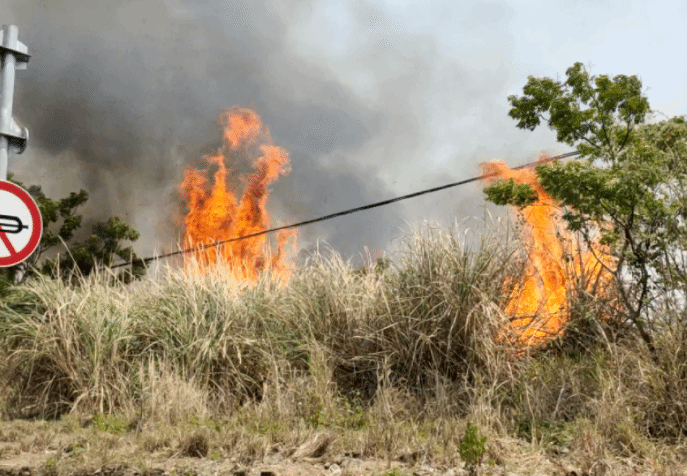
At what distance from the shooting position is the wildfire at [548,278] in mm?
8664

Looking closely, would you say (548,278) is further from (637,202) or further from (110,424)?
(110,424)

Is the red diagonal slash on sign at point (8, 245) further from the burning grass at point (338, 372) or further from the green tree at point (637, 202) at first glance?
the green tree at point (637, 202)

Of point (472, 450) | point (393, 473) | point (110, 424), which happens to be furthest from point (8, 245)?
point (472, 450)

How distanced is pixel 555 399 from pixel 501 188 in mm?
7750

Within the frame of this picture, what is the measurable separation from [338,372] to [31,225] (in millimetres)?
3709

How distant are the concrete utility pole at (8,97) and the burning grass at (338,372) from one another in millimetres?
1921

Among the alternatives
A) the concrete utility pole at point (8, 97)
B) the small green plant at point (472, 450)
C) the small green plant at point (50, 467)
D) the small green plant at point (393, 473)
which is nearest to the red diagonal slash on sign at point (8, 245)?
the concrete utility pole at point (8, 97)

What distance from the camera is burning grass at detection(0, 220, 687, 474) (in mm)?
6000

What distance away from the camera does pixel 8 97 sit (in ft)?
26.8

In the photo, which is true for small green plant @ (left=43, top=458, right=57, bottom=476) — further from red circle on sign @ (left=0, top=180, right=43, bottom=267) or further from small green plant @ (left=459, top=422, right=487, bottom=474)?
small green plant @ (left=459, top=422, right=487, bottom=474)

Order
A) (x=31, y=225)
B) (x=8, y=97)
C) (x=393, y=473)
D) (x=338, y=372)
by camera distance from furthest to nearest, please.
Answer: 1. (x=338, y=372)
2. (x=8, y=97)
3. (x=31, y=225)
4. (x=393, y=473)

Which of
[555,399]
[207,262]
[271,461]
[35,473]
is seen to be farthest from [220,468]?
[207,262]

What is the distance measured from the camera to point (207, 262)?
34.9 feet

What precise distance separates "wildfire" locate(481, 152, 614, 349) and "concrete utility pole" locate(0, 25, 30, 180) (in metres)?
5.69
